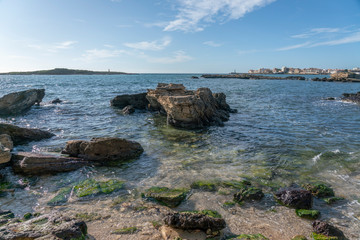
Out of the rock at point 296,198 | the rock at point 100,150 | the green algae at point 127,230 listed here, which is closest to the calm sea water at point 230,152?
the rock at point 100,150

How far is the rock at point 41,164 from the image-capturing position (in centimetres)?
773

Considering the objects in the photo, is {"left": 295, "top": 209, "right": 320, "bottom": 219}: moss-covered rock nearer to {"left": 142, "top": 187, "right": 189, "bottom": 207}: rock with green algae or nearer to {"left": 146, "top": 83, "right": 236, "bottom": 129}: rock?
{"left": 142, "top": 187, "right": 189, "bottom": 207}: rock with green algae

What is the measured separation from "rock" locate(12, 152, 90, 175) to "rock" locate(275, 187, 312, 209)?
7.60 meters

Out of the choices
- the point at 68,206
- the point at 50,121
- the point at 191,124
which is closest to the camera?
the point at 68,206

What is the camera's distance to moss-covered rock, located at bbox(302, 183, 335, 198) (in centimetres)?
628

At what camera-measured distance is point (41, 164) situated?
312 inches

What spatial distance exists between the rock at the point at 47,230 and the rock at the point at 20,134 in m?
8.83

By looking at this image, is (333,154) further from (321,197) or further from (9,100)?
(9,100)

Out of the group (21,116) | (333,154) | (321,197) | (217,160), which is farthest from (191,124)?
(21,116)

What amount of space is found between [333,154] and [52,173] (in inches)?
481

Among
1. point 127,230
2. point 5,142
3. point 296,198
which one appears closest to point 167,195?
point 127,230

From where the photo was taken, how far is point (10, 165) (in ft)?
26.9

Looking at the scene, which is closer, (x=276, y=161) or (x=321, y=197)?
(x=321, y=197)

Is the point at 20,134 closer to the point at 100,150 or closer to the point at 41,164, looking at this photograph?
the point at 41,164
